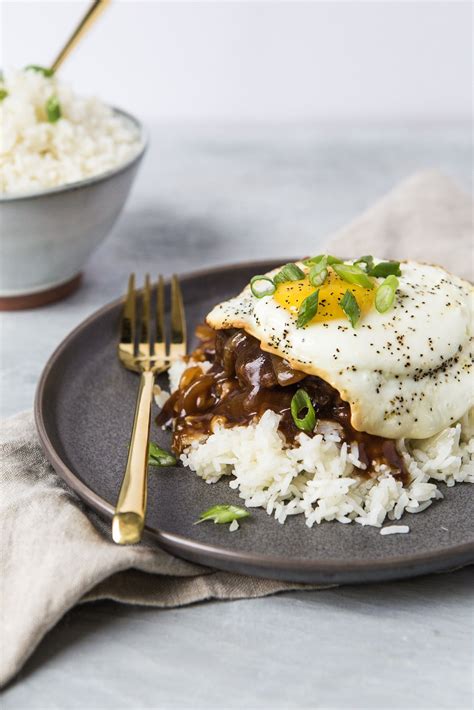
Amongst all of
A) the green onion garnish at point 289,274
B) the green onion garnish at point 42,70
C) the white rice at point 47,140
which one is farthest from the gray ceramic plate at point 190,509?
the green onion garnish at point 42,70

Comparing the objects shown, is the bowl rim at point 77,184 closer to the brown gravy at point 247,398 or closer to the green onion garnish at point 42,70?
the green onion garnish at point 42,70

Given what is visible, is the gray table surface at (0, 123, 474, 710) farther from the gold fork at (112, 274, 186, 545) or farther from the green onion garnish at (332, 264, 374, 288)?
the green onion garnish at (332, 264, 374, 288)

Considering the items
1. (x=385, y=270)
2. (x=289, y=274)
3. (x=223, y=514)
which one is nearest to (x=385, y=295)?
(x=385, y=270)

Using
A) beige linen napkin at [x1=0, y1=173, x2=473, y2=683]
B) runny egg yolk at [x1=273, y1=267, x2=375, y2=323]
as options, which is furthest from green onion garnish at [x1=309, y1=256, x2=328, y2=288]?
beige linen napkin at [x1=0, y1=173, x2=473, y2=683]

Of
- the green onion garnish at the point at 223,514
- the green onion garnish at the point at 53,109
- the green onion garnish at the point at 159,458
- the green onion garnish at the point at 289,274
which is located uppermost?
the green onion garnish at the point at 53,109

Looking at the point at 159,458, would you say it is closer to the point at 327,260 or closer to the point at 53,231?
the point at 327,260
